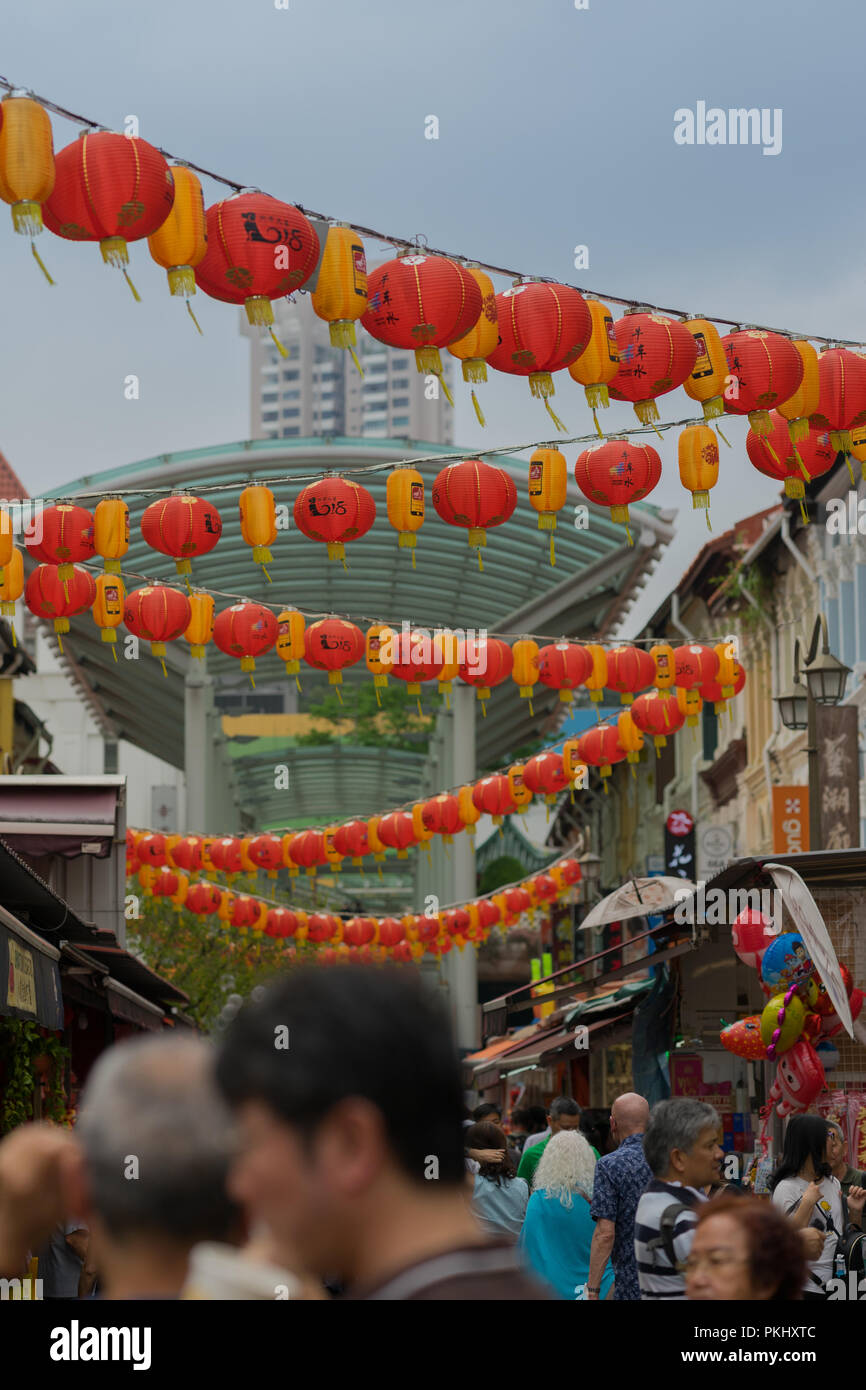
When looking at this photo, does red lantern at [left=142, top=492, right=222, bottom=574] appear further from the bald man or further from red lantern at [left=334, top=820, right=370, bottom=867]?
red lantern at [left=334, top=820, right=370, bottom=867]

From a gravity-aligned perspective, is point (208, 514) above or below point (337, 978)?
above

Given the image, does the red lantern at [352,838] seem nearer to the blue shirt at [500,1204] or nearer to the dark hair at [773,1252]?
the blue shirt at [500,1204]

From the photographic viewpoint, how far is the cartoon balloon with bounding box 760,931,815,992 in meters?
10.7

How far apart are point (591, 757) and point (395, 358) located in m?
180

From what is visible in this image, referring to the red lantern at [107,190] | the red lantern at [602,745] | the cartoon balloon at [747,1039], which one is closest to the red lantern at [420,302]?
the red lantern at [107,190]

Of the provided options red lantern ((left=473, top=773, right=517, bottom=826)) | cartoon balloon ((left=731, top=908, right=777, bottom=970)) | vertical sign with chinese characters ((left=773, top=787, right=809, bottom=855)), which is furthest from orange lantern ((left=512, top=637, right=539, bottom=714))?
cartoon balloon ((left=731, top=908, right=777, bottom=970))

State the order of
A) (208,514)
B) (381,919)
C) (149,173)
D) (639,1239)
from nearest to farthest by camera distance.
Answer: (639,1239)
(149,173)
(208,514)
(381,919)

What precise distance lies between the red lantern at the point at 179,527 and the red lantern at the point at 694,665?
626 cm

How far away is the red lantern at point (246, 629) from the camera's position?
16.3 m

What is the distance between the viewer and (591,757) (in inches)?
818

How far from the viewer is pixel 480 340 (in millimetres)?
9586

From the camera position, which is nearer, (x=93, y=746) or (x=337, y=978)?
(x=337, y=978)
